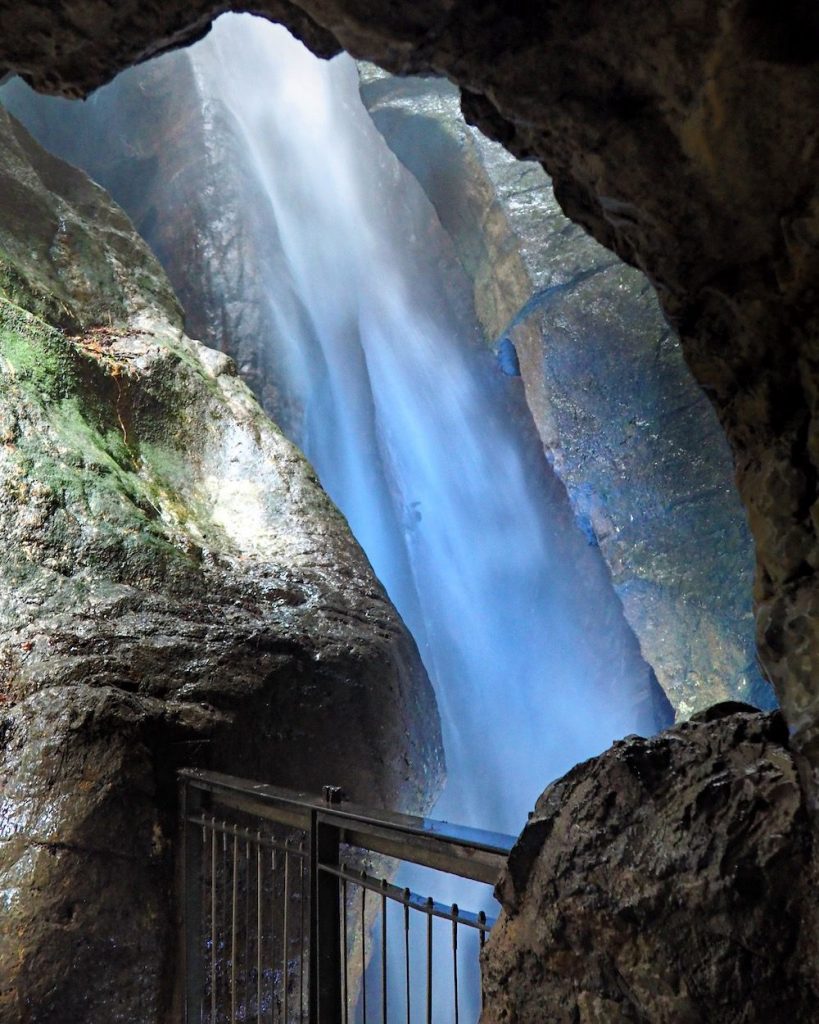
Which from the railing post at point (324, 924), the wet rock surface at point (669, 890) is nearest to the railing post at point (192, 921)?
the railing post at point (324, 924)

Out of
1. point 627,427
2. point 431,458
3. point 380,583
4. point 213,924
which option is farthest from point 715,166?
point 431,458

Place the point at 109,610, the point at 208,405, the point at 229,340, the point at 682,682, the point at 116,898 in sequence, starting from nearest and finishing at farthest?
1. the point at 116,898
2. the point at 109,610
3. the point at 208,405
4. the point at 682,682
5. the point at 229,340

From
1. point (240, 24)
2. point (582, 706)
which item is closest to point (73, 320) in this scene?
point (582, 706)

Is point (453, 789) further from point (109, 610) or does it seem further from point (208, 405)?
point (109, 610)

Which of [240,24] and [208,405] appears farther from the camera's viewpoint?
[240,24]

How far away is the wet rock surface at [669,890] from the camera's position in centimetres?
170

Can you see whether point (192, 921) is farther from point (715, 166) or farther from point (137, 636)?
point (715, 166)

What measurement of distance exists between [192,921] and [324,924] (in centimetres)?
141

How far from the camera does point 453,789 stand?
1623 centimetres

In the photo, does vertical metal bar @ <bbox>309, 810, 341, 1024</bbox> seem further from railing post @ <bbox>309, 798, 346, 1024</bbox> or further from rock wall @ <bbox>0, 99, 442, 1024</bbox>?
rock wall @ <bbox>0, 99, 442, 1024</bbox>

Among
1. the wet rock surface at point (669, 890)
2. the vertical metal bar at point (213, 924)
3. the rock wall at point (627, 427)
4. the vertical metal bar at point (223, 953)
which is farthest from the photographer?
the rock wall at point (627, 427)

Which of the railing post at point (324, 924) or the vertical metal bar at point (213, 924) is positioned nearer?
the railing post at point (324, 924)

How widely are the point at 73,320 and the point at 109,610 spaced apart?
3.47 m

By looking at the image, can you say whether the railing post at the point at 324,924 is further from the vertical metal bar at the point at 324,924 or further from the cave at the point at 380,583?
the cave at the point at 380,583
